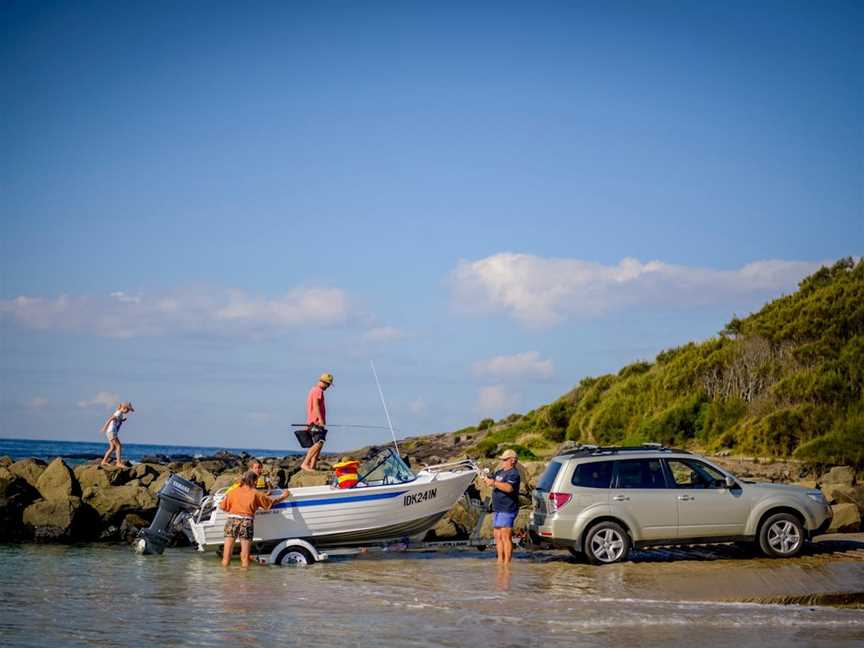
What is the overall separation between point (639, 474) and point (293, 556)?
6176mm

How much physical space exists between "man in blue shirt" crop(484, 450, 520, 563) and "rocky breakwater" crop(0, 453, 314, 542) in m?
6.25

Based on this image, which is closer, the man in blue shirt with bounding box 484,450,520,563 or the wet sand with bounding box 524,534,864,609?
the wet sand with bounding box 524,534,864,609

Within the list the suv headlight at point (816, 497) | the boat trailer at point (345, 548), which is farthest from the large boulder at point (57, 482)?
the suv headlight at point (816, 497)

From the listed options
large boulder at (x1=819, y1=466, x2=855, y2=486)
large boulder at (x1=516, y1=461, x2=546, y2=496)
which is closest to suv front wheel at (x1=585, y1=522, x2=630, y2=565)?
large boulder at (x1=516, y1=461, x2=546, y2=496)

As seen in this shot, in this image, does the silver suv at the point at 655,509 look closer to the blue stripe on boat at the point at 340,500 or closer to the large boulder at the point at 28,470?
the blue stripe on boat at the point at 340,500

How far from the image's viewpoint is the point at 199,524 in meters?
17.0

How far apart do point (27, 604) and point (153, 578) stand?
9.48 ft

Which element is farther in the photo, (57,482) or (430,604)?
(57,482)

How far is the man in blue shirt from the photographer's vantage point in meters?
15.4

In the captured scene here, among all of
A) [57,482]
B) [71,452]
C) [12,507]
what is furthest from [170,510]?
[71,452]

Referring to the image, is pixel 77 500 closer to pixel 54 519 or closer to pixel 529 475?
pixel 54 519

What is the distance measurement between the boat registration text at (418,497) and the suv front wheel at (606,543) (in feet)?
12.1

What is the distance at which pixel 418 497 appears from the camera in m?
17.5

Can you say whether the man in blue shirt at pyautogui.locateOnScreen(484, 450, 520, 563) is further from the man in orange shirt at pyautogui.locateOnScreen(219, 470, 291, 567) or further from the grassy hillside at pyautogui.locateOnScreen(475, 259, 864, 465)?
the grassy hillside at pyautogui.locateOnScreen(475, 259, 864, 465)
